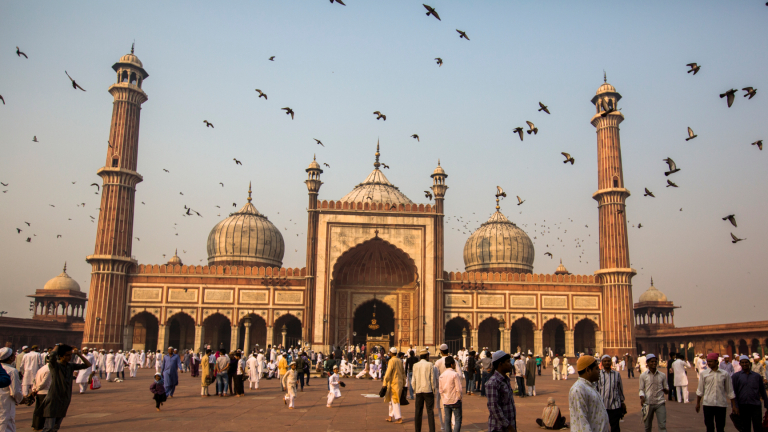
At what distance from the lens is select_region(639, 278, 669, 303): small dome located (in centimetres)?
4634

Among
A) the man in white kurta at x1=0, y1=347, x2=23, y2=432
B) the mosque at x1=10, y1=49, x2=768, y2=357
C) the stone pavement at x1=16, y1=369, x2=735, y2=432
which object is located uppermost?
the mosque at x1=10, y1=49, x2=768, y2=357

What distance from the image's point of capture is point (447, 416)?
25.6ft

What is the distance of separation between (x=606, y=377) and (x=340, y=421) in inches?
186

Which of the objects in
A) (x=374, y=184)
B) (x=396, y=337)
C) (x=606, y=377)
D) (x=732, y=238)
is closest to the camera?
(x=606, y=377)

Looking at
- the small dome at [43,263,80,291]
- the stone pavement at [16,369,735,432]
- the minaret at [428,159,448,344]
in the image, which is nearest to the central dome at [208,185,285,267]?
the small dome at [43,263,80,291]

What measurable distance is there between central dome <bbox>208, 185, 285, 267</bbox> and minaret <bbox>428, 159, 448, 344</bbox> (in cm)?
1303

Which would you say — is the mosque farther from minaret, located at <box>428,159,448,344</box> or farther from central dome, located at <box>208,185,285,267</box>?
central dome, located at <box>208,185,285,267</box>

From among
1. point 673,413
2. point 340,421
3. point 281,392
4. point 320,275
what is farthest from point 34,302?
point 673,413

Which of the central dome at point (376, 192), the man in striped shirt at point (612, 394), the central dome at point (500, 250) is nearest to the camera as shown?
the man in striped shirt at point (612, 394)

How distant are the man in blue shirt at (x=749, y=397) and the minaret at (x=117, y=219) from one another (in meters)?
29.0

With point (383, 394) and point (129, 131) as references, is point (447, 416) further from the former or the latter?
point (129, 131)

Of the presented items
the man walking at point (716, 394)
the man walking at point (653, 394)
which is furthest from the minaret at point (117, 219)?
the man walking at point (716, 394)

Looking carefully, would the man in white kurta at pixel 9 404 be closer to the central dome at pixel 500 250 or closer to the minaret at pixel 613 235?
the minaret at pixel 613 235

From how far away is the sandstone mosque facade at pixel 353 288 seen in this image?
104 ft
